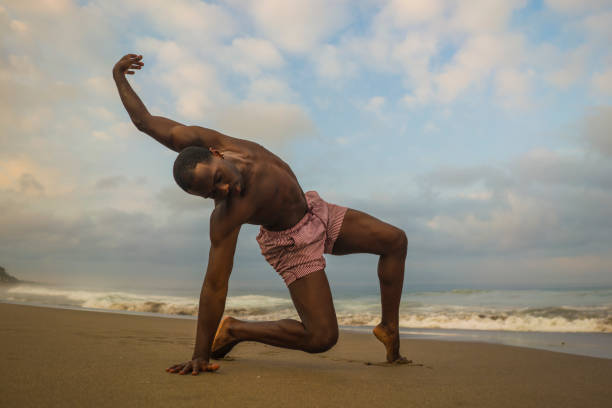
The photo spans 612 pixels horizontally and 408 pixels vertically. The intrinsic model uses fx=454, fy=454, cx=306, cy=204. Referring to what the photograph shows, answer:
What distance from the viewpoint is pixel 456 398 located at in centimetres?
212

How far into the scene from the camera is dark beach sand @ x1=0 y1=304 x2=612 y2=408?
6.39ft

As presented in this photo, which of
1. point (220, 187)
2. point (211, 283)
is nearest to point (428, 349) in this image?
point (211, 283)

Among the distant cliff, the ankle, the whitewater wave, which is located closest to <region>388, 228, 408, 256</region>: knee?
the ankle

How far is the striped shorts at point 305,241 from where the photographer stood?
10.2 ft

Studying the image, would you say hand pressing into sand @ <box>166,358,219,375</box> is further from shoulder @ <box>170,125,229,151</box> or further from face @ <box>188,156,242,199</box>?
A: shoulder @ <box>170,125,229,151</box>

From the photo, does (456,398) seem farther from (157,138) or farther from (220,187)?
(157,138)

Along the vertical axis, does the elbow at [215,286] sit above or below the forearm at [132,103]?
below

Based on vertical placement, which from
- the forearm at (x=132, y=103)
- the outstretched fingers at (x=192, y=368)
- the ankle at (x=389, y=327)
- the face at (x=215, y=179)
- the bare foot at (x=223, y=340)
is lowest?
the outstretched fingers at (x=192, y=368)

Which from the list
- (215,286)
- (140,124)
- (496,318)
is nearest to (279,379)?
(215,286)

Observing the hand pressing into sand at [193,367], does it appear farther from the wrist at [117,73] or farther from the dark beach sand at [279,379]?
the wrist at [117,73]

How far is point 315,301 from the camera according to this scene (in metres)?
3.02

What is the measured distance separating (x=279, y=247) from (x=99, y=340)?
1.79 meters

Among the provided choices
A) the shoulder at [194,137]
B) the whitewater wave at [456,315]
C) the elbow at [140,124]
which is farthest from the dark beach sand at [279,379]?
the whitewater wave at [456,315]

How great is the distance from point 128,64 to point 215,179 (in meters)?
1.37
